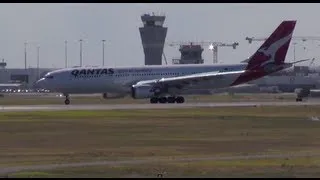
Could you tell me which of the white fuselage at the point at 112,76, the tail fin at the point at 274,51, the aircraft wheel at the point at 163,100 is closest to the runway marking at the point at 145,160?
the aircraft wheel at the point at 163,100

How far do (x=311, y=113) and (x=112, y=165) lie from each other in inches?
1742

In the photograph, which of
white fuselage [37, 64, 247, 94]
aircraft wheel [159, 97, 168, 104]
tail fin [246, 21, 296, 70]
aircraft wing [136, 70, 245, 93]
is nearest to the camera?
aircraft wing [136, 70, 245, 93]

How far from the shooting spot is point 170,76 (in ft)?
365

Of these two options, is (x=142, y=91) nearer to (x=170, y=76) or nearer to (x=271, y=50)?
(x=170, y=76)

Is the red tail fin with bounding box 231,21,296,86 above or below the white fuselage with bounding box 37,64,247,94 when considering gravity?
above

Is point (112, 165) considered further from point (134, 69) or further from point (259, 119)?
point (134, 69)

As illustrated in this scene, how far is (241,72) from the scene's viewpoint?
358 feet

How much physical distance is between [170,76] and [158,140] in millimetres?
61911

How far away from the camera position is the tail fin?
109812 mm

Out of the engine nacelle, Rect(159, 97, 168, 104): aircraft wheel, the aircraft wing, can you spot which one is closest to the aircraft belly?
the aircraft wing

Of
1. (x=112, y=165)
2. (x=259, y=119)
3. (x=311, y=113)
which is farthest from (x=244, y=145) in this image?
(x=311, y=113)

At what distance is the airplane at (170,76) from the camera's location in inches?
4269

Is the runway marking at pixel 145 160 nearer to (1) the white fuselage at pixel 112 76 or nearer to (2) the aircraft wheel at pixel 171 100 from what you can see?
(2) the aircraft wheel at pixel 171 100

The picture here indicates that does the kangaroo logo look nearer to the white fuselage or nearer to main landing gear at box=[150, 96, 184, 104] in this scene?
the white fuselage
